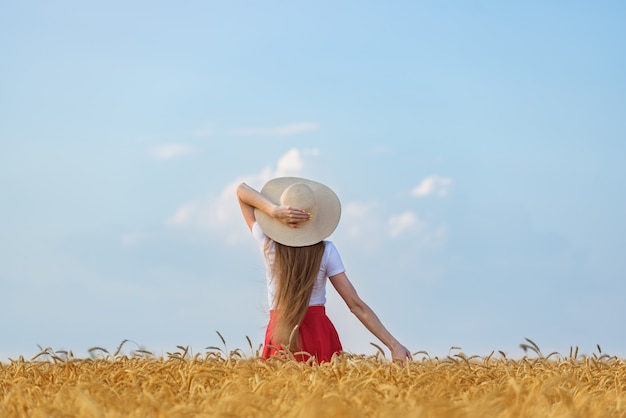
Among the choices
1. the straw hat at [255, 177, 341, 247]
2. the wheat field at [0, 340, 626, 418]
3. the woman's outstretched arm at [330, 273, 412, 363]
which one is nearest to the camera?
the wheat field at [0, 340, 626, 418]

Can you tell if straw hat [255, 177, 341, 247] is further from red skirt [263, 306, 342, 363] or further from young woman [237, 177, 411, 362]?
red skirt [263, 306, 342, 363]

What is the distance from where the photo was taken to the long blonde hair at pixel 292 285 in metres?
5.78

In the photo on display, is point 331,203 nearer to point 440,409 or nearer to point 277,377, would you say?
point 277,377

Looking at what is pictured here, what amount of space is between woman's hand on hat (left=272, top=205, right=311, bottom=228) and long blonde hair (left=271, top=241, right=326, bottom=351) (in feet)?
0.65

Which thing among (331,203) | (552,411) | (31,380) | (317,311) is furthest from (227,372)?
(331,203)

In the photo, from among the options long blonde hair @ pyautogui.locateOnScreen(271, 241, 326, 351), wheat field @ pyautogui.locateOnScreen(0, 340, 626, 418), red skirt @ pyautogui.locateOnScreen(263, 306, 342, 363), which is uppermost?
long blonde hair @ pyautogui.locateOnScreen(271, 241, 326, 351)

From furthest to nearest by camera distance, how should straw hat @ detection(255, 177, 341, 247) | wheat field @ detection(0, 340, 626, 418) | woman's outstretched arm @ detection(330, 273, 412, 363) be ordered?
straw hat @ detection(255, 177, 341, 247) → woman's outstretched arm @ detection(330, 273, 412, 363) → wheat field @ detection(0, 340, 626, 418)

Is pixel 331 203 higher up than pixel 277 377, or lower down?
higher up

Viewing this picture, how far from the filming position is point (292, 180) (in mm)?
6539

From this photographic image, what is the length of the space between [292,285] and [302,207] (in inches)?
26.3

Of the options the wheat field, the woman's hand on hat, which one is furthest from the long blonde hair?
the wheat field

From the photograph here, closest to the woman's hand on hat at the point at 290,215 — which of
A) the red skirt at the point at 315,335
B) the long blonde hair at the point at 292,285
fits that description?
the long blonde hair at the point at 292,285

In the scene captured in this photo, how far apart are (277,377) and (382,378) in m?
0.52

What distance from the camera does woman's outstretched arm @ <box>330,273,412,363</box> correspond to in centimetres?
575
